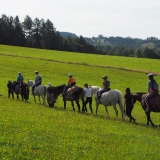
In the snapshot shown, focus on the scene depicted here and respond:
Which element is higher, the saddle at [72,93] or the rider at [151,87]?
the rider at [151,87]

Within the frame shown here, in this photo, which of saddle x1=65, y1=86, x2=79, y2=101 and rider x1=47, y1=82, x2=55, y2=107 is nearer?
saddle x1=65, y1=86, x2=79, y2=101

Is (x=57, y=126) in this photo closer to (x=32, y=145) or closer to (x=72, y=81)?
(x=32, y=145)

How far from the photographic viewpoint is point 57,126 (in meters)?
15.2

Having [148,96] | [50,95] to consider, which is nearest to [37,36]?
[50,95]

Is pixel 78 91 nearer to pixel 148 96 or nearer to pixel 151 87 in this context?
pixel 148 96

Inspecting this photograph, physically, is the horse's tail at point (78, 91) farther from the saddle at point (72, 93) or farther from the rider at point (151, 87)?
the rider at point (151, 87)

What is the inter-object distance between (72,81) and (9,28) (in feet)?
341

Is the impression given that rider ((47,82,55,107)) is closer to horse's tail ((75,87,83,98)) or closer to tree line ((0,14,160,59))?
horse's tail ((75,87,83,98))

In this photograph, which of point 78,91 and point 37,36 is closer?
point 78,91

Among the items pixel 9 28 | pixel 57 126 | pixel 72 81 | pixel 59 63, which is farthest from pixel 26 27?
pixel 57 126

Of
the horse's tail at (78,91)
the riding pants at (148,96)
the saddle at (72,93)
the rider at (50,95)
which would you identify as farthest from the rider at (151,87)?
the rider at (50,95)

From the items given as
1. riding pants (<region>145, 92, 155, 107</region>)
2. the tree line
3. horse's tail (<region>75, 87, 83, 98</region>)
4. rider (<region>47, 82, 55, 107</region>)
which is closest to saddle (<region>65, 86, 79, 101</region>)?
horse's tail (<region>75, 87, 83, 98</region>)

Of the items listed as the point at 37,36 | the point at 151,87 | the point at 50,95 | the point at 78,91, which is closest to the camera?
the point at 151,87

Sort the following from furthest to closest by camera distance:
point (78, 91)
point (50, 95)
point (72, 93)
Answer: point (50, 95), point (72, 93), point (78, 91)
